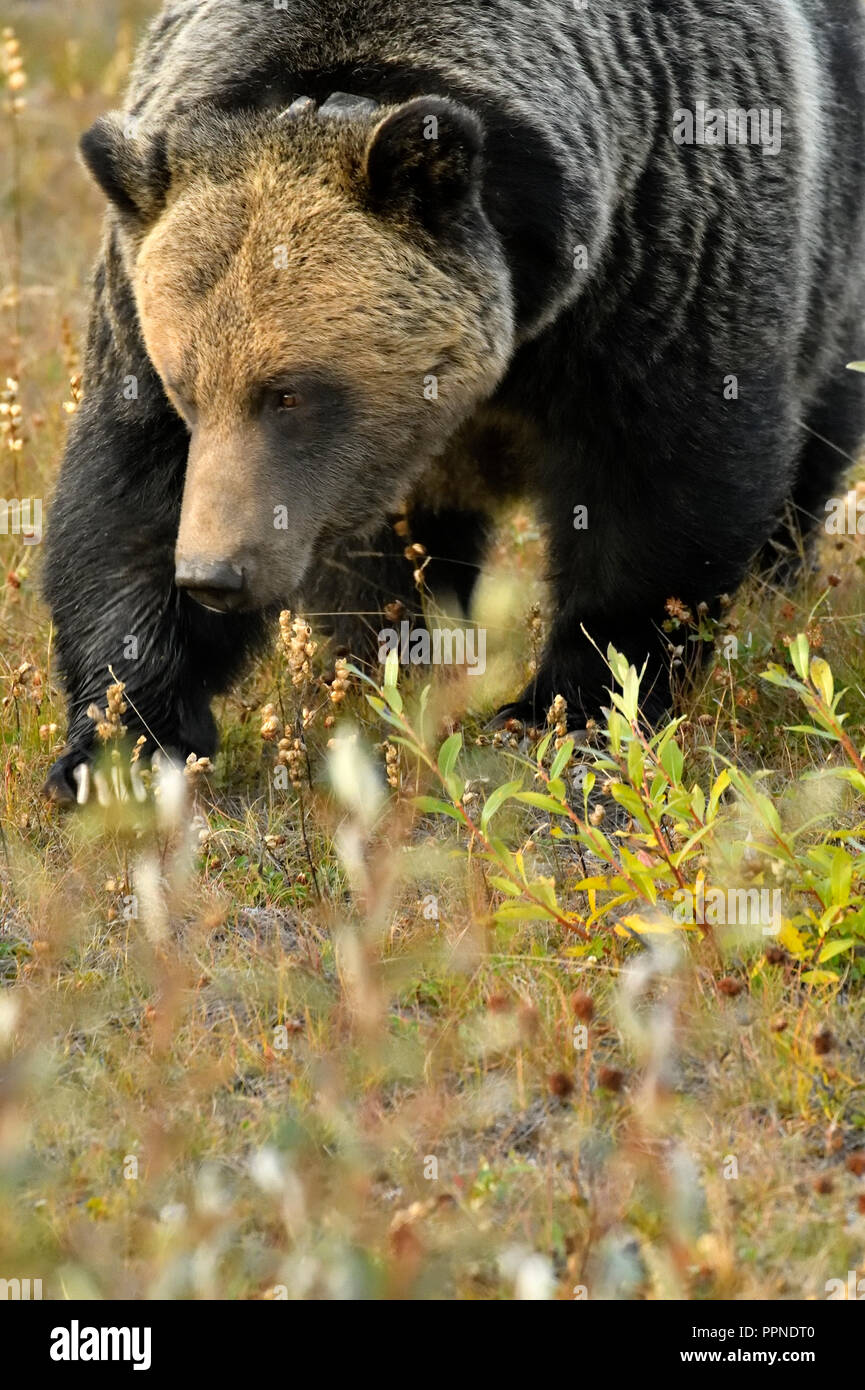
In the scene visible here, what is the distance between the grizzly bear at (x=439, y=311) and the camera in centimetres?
444

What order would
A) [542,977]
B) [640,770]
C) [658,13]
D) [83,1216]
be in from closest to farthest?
[83,1216], [640,770], [542,977], [658,13]

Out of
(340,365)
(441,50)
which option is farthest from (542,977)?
(441,50)

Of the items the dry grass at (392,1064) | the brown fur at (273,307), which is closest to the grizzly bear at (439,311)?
the brown fur at (273,307)

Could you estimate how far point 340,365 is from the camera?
4500 mm

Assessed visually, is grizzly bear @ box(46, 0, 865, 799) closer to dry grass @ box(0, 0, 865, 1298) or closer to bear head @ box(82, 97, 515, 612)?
bear head @ box(82, 97, 515, 612)

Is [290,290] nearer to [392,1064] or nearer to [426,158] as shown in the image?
[426,158]

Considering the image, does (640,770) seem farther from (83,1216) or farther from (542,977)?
(83,1216)

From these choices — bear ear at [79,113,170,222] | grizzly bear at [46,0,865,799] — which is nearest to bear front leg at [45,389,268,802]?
grizzly bear at [46,0,865,799]

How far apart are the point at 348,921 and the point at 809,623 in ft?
6.34

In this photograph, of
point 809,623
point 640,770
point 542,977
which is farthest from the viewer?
point 809,623

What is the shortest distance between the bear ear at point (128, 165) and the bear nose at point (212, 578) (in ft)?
3.16

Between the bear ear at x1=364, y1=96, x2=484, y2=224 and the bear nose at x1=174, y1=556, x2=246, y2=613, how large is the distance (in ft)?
3.17

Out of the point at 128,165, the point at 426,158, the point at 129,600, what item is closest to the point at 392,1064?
the point at 129,600
